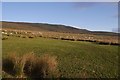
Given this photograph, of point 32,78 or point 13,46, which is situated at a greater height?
point 13,46

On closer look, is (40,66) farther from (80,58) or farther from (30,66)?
(80,58)

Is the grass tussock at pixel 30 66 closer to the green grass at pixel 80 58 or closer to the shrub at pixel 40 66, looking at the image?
the shrub at pixel 40 66

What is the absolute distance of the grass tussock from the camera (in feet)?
64.4

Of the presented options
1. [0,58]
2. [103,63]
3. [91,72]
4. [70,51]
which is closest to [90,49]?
[70,51]

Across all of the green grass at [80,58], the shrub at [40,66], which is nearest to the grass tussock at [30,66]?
the shrub at [40,66]

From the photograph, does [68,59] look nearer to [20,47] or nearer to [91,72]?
[91,72]

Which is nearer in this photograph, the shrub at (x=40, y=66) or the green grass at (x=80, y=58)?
the shrub at (x=40, y=66)

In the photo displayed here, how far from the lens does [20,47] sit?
Answer: 25.3 metres

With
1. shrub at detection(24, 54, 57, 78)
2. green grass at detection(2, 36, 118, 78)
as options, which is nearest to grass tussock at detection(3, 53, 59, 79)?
shrub at detection(24, 54, 57, 78)

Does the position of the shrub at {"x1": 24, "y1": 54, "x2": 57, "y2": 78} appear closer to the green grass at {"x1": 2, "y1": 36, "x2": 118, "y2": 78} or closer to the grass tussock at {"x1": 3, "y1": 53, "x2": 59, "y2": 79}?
the grass tussock at {"x1": 3, "y1": 53, "x2": 59, "y2": 79}

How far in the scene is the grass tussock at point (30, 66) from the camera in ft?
64.4

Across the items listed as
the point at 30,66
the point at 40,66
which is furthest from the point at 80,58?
the point at 30,66

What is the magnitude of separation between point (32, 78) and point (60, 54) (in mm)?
4820

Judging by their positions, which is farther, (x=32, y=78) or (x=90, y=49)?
(x=90, y=49)
